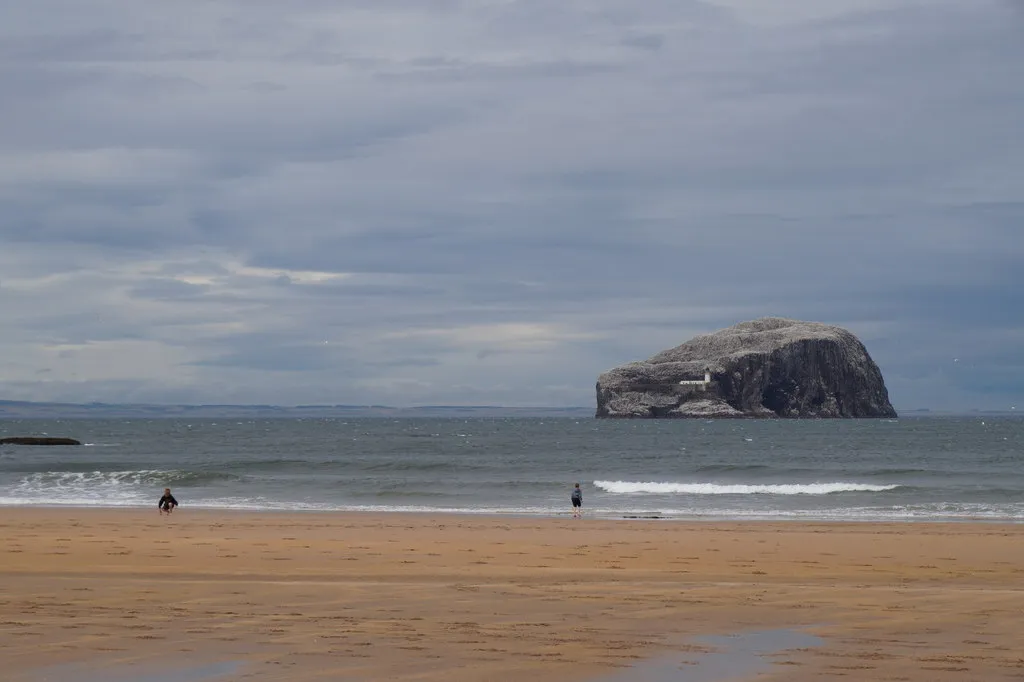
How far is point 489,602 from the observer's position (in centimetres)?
1458

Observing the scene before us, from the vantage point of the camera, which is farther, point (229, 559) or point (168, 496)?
point (168, 496)

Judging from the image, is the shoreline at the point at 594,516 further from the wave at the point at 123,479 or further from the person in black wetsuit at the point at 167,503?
the wave at the point at 123,479

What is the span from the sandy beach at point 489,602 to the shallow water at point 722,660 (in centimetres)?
14

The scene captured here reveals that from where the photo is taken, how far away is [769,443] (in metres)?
102

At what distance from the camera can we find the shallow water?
397 inches

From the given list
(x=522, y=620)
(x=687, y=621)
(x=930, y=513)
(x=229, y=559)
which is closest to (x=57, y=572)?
(x=229, y=559)

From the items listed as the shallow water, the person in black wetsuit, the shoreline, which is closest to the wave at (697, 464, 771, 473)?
the shoreline

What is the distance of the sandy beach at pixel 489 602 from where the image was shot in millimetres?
10539

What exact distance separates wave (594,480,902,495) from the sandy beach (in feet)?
66.2

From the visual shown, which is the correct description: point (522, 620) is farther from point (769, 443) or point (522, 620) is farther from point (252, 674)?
point (769, 443)

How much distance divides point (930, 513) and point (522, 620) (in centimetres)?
2509

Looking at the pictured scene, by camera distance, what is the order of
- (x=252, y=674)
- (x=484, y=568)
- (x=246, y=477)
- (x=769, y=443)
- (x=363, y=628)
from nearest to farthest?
(x=252, y=674) < (x=363, y=628) < (x=484, y=568) < (x=246, y=477) < (x=769, y=443)

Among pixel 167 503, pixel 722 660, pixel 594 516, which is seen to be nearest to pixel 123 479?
pixel 167 503

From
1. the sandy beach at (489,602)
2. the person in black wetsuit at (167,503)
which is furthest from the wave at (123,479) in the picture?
the sandy beach at (489,602)
